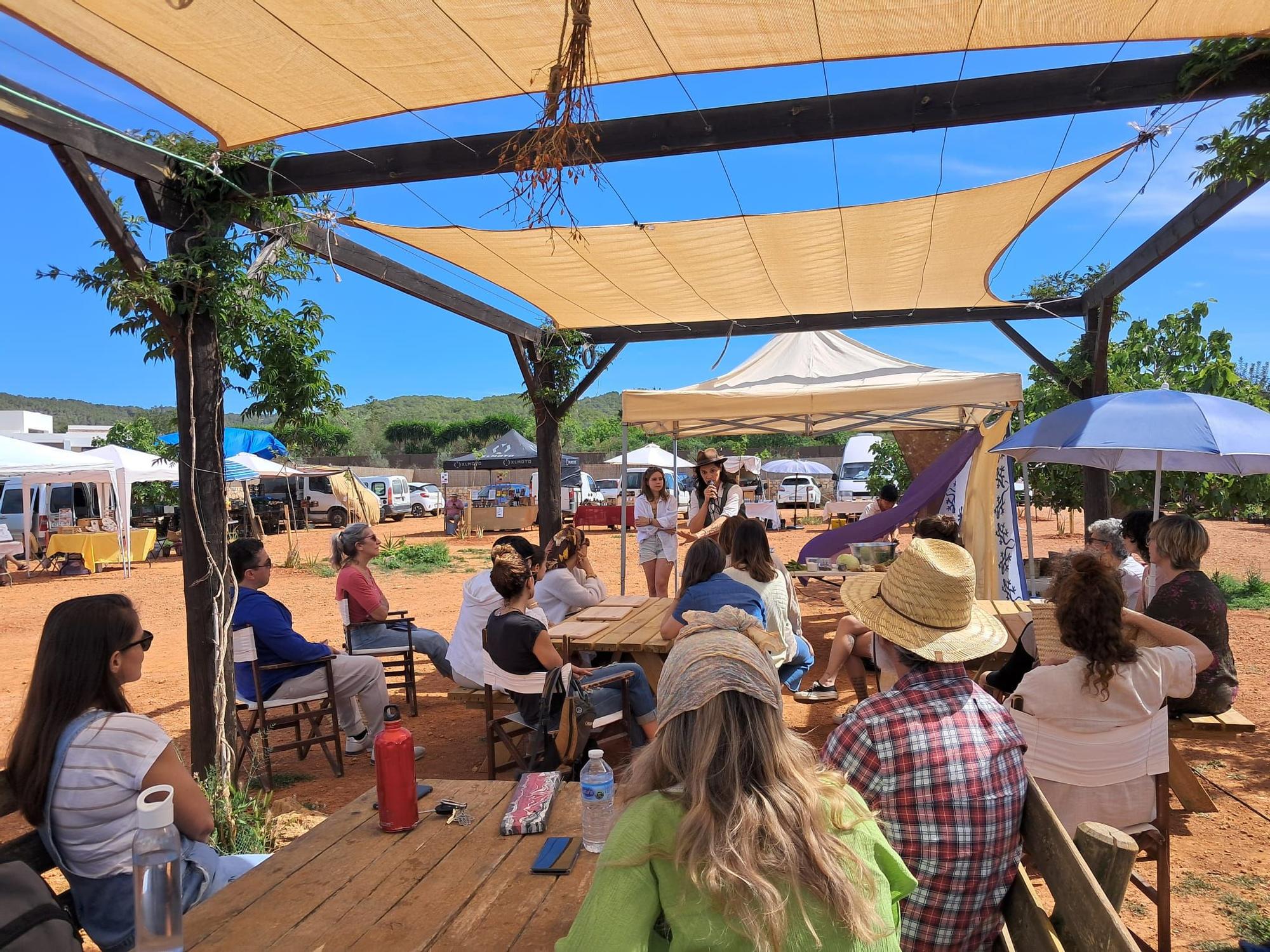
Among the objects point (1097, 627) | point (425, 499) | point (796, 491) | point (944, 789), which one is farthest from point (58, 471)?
point (796, 491)

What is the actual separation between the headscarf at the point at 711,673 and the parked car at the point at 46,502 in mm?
19715

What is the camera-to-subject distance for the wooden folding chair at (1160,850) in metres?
2.67

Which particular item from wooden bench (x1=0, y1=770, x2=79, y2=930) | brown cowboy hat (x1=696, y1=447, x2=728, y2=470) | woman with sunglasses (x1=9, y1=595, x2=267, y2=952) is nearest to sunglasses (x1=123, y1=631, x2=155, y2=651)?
woman with sunglasses (x1=9, y1=595, x2=267, y2=952)

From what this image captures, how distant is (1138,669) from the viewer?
2588 mm

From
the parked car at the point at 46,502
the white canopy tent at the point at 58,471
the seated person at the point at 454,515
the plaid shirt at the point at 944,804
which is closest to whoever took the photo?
the plaid shirt at the point at 944,804

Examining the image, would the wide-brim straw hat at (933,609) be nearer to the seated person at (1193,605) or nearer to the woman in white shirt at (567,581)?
the seated person at (1193,605)

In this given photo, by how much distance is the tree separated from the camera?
3762 mm

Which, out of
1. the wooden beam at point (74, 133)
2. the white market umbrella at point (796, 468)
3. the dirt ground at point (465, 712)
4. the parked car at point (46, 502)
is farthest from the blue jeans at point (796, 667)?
the white market umbrella at point (796, 468)

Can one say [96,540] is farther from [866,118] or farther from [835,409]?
[866,118]

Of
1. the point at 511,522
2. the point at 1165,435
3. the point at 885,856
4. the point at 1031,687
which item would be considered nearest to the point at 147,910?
the point at 885,856

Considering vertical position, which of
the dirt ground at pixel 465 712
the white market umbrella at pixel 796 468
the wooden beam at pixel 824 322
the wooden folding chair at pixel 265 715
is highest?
the wooden beam at pixel 824 322

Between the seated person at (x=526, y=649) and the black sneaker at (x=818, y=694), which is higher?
the seated person at (x=526, y=649)

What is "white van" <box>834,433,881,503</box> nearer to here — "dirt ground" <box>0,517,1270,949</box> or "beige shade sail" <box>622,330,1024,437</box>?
"dirt ground" <box>0,517,1270,949</box>

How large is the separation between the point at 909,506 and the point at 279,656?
228 inches
